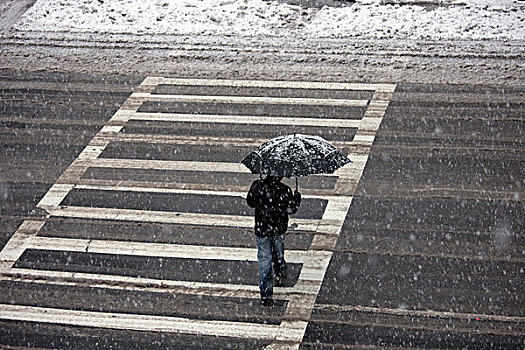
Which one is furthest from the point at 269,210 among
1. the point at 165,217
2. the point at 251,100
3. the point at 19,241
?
the point at 251,100

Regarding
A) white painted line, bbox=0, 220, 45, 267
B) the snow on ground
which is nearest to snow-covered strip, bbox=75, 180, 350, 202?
white painted line, bbox=0, 220, 45, 267

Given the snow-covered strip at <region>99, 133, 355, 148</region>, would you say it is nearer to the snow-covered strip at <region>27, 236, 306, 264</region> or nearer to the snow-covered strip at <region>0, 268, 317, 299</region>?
the snow-covered strip at <region>27, 236, 306, 264</region>

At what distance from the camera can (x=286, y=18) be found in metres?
17.1

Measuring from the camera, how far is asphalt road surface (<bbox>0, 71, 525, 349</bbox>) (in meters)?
8.20

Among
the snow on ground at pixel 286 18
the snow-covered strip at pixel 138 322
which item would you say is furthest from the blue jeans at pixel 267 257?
the snow on ground at pixel 286 18

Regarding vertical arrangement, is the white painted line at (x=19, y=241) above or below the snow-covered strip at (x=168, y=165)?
above

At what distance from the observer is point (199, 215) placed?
10.2m

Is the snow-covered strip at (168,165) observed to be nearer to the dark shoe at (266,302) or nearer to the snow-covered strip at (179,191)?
the snow-covered strip at (179,191)

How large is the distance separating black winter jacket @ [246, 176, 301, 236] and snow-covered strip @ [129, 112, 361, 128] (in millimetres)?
4524

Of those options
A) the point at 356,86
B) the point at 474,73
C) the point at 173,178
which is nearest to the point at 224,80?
the point at 356,86

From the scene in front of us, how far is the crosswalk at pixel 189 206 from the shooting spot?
28.3 feet

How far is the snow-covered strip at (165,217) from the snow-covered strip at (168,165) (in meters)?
1.21

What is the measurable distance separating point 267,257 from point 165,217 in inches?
95.8

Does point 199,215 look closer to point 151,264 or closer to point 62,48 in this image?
point 151,264
